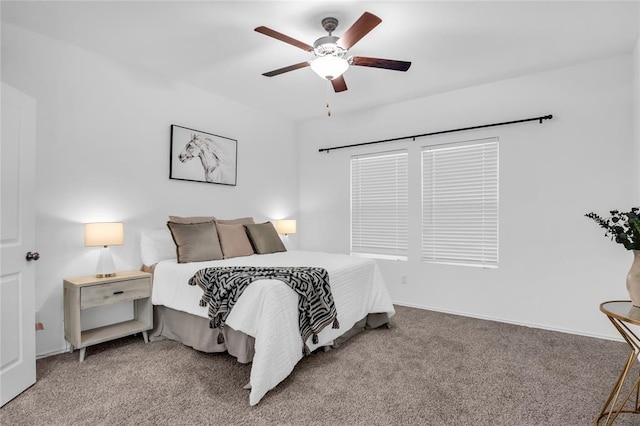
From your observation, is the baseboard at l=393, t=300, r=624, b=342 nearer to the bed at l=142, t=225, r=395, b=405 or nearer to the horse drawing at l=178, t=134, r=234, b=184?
the bed at l=142, t=225, r=395, b=405

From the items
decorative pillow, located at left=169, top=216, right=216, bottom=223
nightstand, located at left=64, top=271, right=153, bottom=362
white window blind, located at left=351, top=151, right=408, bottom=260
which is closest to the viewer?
nightstand, located at left=64, top=271, right=153, bottom=362

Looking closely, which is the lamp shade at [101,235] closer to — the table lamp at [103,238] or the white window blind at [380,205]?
the table lamp at [103,238]

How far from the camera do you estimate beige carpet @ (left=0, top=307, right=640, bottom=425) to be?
198 centimetres

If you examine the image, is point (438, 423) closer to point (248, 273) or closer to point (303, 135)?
point (248, 273)

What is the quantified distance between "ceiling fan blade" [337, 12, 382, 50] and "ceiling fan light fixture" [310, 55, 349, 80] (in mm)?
105

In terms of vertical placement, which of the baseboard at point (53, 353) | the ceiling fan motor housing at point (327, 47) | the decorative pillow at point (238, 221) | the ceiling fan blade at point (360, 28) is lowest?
the baseboard at point (53, 353)

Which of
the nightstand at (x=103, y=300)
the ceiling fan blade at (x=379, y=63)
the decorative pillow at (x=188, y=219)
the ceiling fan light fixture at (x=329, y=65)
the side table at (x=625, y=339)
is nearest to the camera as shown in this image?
the side table at (x=625, y=339)

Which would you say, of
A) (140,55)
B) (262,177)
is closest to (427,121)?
(262,177)

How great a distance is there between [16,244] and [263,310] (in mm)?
1654

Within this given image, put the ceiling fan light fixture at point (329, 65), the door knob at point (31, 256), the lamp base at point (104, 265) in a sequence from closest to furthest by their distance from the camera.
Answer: the door knob at point (31, 256)
the ceiling fan light fixture at point (329, 65)
the lamp base at point (104, 265)

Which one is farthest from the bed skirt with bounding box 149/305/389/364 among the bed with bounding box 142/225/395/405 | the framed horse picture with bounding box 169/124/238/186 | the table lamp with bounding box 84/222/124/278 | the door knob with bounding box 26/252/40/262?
the framed horse picture with bounding box 169/124/238/186

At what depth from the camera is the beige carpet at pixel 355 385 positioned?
6.51 ft

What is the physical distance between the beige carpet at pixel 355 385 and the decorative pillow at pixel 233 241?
3.32 feet

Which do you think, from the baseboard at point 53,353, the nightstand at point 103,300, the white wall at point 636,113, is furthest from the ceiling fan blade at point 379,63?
the baseboard at point 53,353
